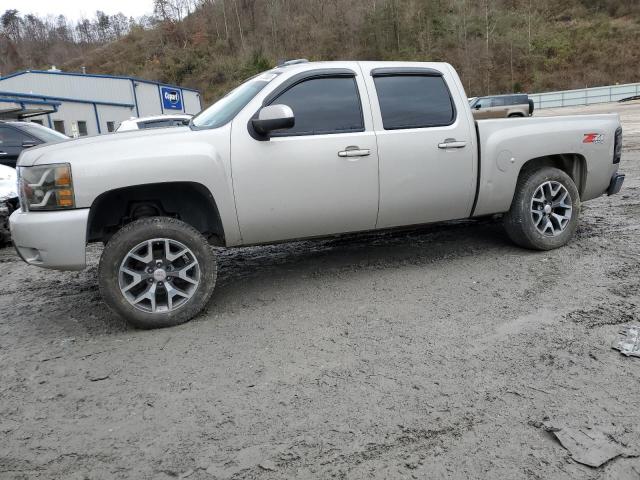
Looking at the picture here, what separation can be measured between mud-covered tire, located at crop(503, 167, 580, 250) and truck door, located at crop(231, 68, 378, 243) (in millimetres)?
1564

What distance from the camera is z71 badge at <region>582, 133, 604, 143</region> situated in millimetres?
5102

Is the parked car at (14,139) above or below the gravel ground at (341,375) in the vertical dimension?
above

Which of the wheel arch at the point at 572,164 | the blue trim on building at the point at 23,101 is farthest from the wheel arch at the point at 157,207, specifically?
the blue trim on building at the point at 23,101

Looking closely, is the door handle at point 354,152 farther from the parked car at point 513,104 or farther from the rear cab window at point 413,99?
the parked car at point 513,104

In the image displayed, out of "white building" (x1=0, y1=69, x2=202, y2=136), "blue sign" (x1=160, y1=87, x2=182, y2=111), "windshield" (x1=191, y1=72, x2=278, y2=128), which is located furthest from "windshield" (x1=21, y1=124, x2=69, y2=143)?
"blue sign" (x1=160, y1=87, x2=182, y2=111)

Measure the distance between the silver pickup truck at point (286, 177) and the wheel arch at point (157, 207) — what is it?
11 mm

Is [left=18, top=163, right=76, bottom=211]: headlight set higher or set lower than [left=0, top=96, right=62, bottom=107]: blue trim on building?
lower

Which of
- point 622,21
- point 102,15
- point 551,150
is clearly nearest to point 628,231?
point 551,150

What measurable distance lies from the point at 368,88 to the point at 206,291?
7.18ft

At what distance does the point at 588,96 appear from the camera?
43.5 metres

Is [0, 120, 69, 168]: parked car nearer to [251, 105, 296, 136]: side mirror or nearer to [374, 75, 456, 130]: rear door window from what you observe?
[251, 105, 296, 136]: side mirror

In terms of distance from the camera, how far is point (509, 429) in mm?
2404

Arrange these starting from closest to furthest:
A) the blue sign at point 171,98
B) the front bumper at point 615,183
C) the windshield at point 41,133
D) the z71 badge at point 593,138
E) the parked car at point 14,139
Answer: the z71 badge at point 593,138, the front bumper at point 615,183, the parked car at point 14,139, the windshield at point 41,133, the blue sign at point 171,98

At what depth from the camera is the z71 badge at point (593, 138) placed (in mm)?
5102
